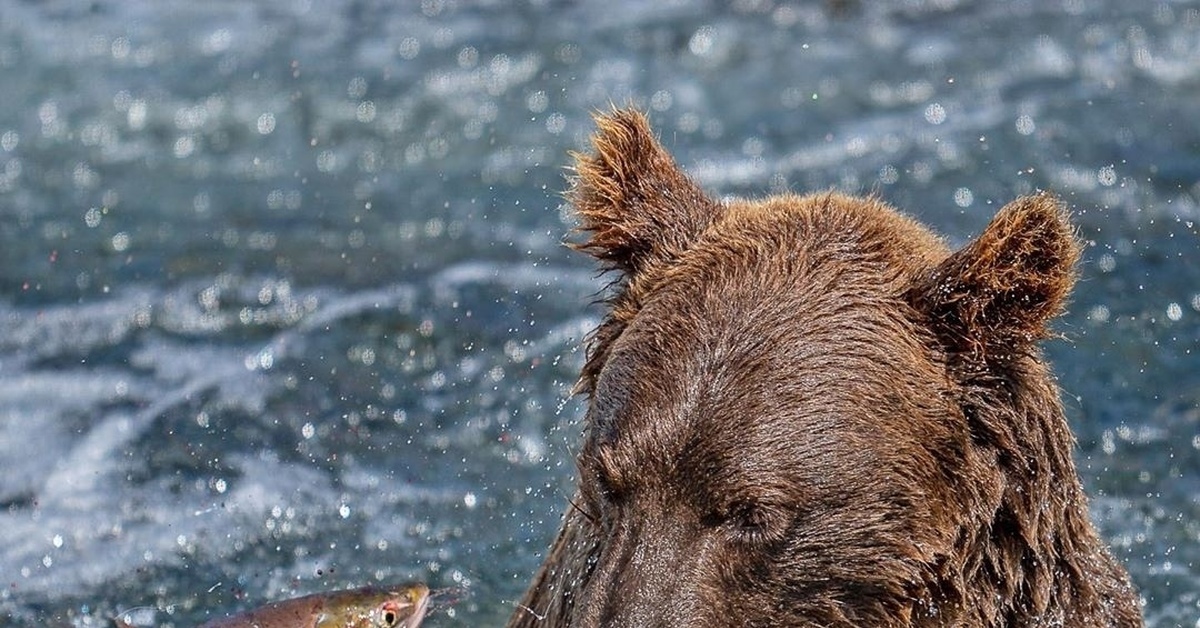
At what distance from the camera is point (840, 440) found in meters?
4.30

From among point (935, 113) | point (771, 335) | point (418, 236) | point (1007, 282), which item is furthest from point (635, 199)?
point (935, 113)

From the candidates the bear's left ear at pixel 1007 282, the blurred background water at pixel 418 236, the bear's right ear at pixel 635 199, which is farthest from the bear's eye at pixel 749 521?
the blurred background water at pixel 418 236

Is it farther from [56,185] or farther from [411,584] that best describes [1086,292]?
[56,185]

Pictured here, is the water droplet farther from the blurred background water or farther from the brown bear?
the brown bear

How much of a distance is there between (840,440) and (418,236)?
672cm

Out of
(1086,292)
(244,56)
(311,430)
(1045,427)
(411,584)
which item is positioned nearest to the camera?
→ (1045,427)

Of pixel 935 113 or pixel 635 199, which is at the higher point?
pixel 935 113

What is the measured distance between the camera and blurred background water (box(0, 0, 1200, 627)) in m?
7.89

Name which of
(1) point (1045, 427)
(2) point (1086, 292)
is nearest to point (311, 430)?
(2) point (1086, 292)

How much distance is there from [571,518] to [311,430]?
3702 millimetres

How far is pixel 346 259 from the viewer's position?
1048 centimetres

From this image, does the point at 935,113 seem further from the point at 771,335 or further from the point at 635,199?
the point at 771,335

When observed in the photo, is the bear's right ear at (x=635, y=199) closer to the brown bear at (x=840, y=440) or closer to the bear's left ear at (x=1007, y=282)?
→ the brown bear at (x=840, y=440)

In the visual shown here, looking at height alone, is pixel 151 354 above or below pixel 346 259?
below
